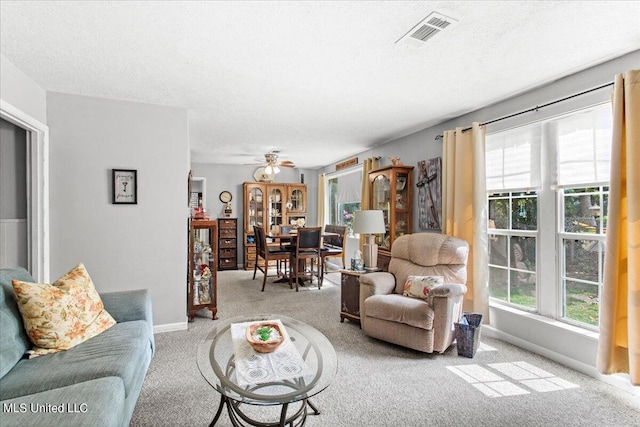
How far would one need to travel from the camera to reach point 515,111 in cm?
309

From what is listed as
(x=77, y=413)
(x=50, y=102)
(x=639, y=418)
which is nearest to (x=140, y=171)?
(x=50, y=102)

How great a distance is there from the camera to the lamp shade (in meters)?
3.72

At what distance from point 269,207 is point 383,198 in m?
3.38

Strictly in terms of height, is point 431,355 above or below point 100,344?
below

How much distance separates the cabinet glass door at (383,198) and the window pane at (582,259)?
206 cm

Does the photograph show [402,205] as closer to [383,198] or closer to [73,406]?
[383,198]

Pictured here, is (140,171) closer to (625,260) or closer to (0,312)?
(0,312)

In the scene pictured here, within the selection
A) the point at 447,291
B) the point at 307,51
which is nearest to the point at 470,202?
the point at 447,291

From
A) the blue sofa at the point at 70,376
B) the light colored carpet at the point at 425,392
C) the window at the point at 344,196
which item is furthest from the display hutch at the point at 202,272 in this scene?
the window at the point at 344,196

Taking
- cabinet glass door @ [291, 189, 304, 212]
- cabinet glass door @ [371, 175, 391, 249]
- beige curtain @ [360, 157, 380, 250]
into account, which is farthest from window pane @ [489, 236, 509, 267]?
cabinet glass door @ [291, 189, 304, 212]

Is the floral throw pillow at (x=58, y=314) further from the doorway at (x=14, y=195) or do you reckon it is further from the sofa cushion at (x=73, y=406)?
the doorway at (x=14, y=195)

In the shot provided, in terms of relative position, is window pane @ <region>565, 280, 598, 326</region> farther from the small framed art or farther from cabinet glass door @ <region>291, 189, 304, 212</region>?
cabinet glass door @ <region>291, 189, 304, 212</region>

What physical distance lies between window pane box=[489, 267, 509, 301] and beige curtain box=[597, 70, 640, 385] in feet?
3.37

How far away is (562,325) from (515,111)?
6.48ft
